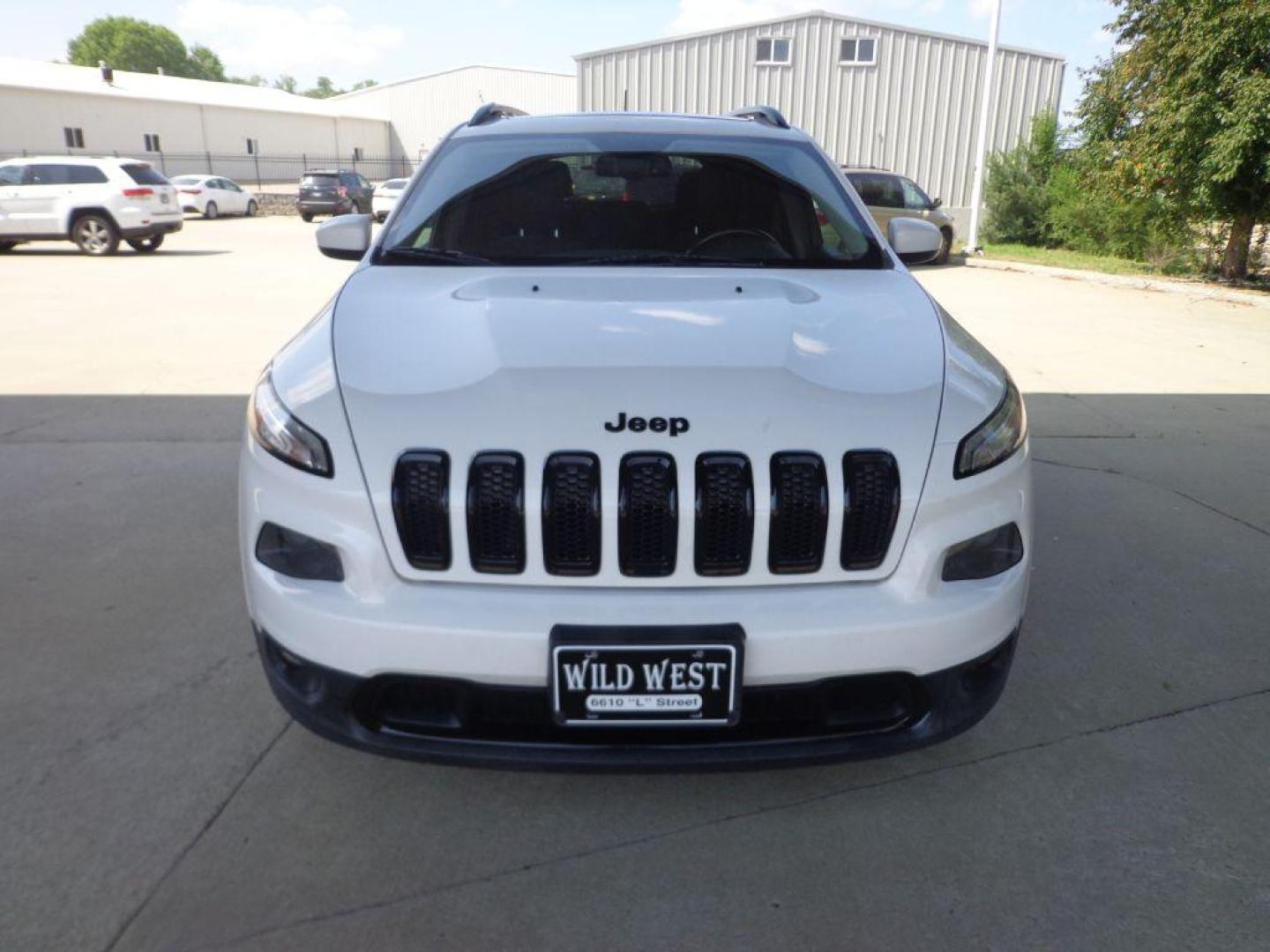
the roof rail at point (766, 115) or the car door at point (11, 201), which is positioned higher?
the roof rail at point (766, 115)

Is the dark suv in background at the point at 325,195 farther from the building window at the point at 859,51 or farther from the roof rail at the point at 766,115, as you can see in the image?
the roof rail at the point at 766,115

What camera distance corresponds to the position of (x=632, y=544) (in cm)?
200

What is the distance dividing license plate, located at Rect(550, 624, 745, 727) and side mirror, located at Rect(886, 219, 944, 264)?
2120 millimetres

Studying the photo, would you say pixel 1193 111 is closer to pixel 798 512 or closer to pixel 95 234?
pixel 798 512

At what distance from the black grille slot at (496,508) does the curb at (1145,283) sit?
12798 millimetres

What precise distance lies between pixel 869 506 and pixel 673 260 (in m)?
1.33

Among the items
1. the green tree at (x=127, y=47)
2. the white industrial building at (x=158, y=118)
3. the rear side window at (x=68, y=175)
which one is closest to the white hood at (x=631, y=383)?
the rear side window at (x=68, y=175)

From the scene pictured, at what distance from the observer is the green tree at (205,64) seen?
97.0 meters

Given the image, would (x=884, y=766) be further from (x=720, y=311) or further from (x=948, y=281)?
(x=948, y=281)

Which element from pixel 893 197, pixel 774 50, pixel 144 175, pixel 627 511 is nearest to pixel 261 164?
pixel 774 50


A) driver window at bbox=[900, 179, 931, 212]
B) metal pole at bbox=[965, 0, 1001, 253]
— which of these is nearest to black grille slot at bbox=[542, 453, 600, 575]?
driver window at bbox=[900, 179, 931, 212]

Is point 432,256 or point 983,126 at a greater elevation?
point 983,126

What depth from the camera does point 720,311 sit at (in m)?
2.52

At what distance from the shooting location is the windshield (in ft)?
10.7
